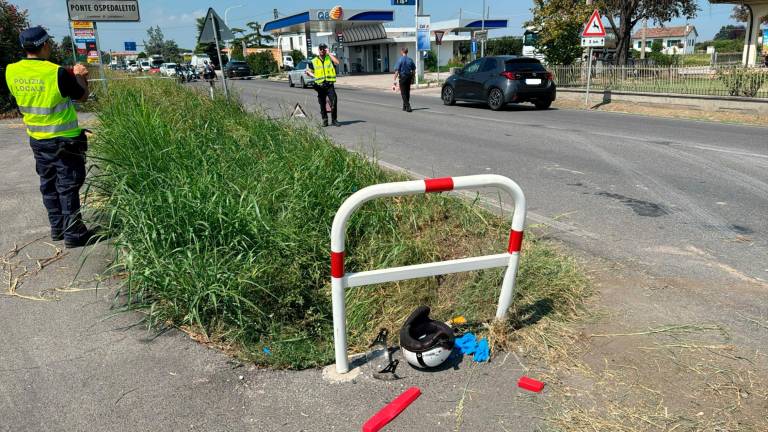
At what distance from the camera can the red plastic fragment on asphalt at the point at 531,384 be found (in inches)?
109

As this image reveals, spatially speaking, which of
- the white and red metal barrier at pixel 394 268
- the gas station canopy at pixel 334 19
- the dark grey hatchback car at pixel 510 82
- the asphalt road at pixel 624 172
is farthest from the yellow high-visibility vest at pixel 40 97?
the gas station canopy at pixel 334 19

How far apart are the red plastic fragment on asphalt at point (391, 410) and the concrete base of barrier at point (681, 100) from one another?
50.3ft

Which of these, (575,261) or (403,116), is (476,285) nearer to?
(575,261)

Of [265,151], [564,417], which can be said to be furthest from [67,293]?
[564,417]

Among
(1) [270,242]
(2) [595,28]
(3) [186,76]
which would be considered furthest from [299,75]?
(1) [270,242]

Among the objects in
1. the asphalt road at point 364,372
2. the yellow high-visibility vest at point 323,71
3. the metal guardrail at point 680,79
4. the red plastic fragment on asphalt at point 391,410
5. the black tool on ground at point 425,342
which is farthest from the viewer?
the metal guardrail at point 680,79

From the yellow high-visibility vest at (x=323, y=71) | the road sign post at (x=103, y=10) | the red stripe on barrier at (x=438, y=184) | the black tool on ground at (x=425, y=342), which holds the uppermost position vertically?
the road sign post at (x=103, y=10)

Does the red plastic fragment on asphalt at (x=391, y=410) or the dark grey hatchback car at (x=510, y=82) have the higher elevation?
the dark grey hatchback car at (x=510, y=82)

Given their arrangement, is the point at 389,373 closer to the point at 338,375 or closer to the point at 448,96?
the point at 338,375

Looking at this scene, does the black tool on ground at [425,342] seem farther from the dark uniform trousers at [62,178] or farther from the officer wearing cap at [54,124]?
the dark uniform trousers at [62,178]

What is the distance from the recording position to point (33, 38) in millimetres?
4629

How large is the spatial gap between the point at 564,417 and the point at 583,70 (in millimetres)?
20379

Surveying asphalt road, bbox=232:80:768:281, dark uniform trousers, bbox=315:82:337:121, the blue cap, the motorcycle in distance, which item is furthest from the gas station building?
the blue cap

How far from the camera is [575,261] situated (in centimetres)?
434
